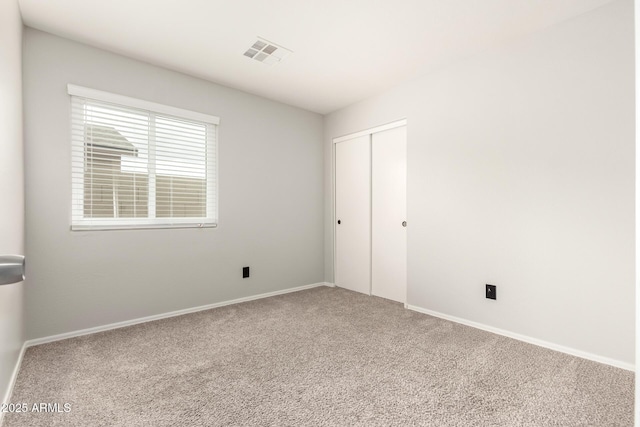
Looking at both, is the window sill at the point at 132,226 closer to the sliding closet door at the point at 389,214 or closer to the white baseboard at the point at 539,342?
the sliding closet door at the point at 389,214

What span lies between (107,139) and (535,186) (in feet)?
11.4

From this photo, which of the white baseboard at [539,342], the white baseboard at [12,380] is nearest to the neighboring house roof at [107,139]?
the white baseboard at [12,380]

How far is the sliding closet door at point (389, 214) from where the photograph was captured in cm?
A: 339

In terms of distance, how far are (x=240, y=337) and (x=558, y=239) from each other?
2505mm

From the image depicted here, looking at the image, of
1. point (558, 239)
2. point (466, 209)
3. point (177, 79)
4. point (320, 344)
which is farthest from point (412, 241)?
point (177, 79)

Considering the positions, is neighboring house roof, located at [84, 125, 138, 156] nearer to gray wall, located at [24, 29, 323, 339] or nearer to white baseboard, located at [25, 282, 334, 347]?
gray wall, located at [24, 29, 323, 339]

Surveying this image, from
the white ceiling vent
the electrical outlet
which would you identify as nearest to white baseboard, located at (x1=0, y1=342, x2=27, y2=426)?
the white ceiling vent

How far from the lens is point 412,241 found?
3203mm

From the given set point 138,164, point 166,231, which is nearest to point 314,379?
point 166,231

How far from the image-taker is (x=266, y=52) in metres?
2.68

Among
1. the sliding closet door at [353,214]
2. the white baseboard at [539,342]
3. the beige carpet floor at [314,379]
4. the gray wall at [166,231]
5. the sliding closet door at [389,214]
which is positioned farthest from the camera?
the sliding closet door at [353,214]

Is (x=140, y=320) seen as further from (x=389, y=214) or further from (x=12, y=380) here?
(x=389, y=214)

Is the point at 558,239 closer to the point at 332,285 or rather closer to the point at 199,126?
the point at 332,285

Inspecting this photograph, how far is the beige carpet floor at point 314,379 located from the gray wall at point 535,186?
33cm
